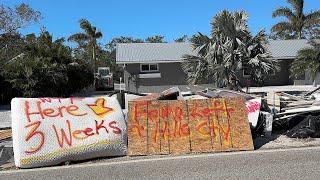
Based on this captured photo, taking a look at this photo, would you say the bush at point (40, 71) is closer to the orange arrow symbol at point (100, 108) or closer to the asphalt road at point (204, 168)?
the orange arrow symbol at point (100, 108)

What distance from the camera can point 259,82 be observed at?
62.3 feet

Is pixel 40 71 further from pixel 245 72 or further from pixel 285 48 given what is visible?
pixel 285 48

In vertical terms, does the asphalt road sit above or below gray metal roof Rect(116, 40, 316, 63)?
below

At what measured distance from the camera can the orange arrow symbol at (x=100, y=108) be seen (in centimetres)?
966

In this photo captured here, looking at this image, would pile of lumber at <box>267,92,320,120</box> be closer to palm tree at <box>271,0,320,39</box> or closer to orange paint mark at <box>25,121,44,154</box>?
orange paint mark at <box>25,121,44,154</box>

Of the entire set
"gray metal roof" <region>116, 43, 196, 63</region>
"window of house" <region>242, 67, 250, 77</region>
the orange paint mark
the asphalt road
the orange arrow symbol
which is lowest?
the asphalt road

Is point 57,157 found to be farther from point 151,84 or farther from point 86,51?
point 86,51

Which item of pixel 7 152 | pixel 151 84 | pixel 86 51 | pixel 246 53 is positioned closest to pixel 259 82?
pixel 246 53

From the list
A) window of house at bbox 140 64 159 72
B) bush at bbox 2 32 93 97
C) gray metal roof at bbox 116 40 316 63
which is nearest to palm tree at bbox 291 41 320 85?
gray metal roof at bbox 116 40 316 63

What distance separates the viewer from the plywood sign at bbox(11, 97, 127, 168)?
868 centimetres

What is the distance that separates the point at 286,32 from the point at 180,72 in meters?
18.6

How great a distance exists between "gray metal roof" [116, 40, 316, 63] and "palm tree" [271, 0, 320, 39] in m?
6.10

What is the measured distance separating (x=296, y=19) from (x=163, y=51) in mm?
16366

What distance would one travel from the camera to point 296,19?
46.6 metres
